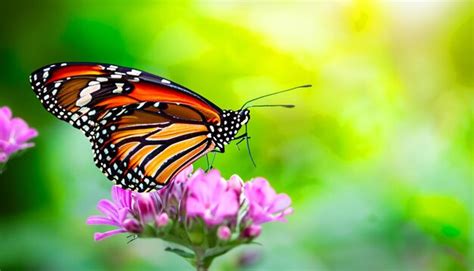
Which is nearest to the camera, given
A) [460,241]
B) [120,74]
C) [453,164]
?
[120,74]

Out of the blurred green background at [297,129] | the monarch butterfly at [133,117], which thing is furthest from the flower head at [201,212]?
the blurred green background at [297,129]

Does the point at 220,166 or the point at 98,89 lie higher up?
the point at 220,166

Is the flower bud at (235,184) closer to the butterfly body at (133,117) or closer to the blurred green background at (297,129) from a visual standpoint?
the butterfly body at (133,117)

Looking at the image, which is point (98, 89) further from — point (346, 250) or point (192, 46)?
point (192, 46)

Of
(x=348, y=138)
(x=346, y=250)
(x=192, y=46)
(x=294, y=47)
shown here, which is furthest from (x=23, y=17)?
(x=346, y=250)

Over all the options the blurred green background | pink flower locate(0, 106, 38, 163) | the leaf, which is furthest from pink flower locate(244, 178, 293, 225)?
the blurred green background

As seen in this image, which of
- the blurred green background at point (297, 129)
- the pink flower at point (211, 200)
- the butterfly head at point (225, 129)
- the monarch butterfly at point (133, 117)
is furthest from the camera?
the blurred green background at point (297, 129)
